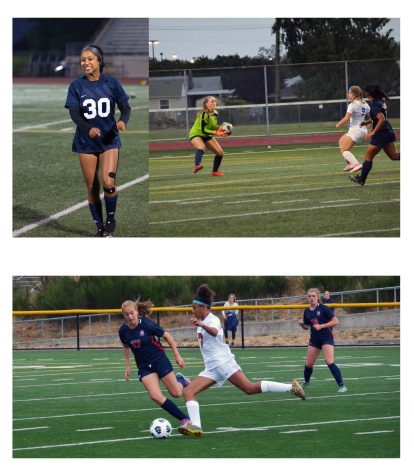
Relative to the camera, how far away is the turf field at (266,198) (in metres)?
17.4

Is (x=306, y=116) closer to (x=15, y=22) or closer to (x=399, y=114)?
(x=399, y=114)

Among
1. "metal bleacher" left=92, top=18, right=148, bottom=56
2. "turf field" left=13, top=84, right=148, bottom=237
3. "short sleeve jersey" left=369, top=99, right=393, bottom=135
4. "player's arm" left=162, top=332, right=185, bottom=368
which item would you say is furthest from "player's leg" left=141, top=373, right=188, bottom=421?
"metal bleacher" left=92, top=18, right=148, bottom=56

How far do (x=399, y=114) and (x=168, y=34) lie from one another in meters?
4.35

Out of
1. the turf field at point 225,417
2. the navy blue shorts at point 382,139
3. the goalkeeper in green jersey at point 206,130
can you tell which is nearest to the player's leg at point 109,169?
the goalkeeper in green jersey at point 206,130

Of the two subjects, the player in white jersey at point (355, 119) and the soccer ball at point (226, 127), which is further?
the player in white jersey at point (355, 119)

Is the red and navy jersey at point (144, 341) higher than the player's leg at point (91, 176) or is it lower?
lower

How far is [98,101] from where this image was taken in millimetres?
14656

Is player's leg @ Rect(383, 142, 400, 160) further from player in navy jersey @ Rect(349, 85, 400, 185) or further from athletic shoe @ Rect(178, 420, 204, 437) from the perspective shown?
athletic shoe @ Rect(178, 420, 204, 437)

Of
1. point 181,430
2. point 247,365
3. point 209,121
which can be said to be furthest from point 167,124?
point 181,430

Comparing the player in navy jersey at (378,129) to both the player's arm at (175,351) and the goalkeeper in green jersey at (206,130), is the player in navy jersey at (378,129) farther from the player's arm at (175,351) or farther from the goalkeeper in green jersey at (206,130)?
the player's arm at (175,351)

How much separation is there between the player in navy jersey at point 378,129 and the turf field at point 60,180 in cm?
336

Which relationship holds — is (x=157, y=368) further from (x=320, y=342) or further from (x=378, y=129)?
(x=378, y=129)

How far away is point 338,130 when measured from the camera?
19453 millimetres

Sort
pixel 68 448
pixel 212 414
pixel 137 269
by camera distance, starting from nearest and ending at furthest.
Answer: pixel 68 448, pixel 212 414, pixel 137 269
